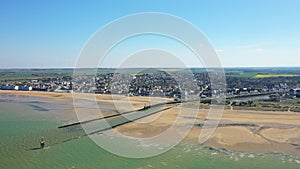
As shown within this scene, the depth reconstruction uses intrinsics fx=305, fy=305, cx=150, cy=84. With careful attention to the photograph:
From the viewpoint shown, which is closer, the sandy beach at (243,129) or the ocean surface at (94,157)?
the ocean surface at (94,157)

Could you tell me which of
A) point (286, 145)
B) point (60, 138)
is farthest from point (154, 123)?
point (286, 145)

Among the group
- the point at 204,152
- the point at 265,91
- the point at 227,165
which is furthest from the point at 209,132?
the point at 265,91

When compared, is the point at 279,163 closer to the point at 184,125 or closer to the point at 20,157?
the point at 184,125

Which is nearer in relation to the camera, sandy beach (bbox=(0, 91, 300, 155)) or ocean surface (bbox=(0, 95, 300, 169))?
ocean surface (bbox=(0, 95, 300, 169))

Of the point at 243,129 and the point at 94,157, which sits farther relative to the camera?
the point at 243,129

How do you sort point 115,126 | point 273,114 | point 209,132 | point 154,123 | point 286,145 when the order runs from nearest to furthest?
point 286,145 < point 209,132 < point 115,126 < point 154,123 < point 273,114

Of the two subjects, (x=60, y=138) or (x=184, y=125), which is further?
(x=184, y=125)

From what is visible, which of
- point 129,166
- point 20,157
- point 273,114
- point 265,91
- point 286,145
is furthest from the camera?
point 265,91

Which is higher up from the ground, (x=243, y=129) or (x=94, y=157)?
(x=243, y=129)
